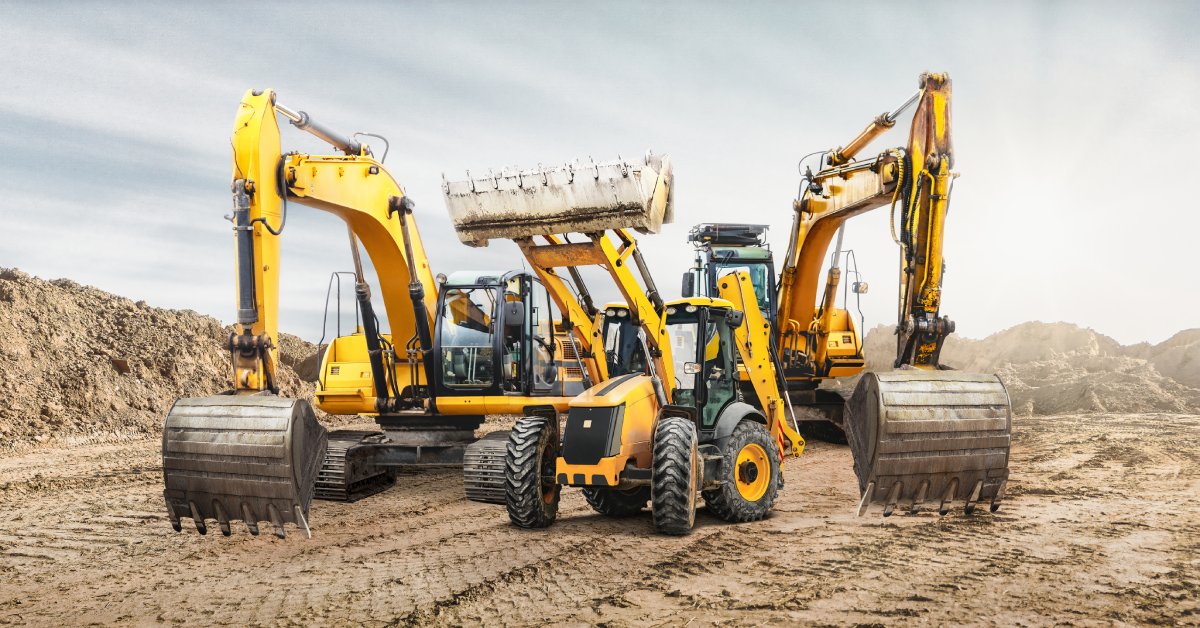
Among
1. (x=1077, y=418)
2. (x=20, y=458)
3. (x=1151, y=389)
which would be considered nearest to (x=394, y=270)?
(x=20, y=458)

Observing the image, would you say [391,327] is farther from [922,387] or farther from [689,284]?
[689,284]

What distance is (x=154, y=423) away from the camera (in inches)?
681

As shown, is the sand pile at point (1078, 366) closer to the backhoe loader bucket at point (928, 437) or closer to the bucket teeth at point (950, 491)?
the backhoe loader bucket at point (928, 437)

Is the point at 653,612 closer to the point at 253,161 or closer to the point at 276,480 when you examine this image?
the point at 276,480

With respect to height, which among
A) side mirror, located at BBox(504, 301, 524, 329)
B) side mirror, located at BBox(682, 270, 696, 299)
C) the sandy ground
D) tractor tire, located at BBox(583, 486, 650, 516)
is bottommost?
the sandy ground

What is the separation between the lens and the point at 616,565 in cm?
616

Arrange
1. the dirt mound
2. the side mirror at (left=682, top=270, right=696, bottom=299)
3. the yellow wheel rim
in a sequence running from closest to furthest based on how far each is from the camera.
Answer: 1. the yellow wheel rim
2. the side mirror at (left=682, top=270, right=696, bottom=299)
3. the dirt mound

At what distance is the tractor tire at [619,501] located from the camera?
26.5ft

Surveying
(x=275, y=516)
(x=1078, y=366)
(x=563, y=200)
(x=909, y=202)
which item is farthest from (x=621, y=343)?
(x=1078, y=366)

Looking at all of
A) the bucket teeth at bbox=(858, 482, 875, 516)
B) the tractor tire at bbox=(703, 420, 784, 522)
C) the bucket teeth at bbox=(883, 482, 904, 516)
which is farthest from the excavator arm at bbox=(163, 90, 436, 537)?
the bucket teeth at bbox=(883, 482, 904, 516)

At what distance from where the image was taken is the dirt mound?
52.4ft

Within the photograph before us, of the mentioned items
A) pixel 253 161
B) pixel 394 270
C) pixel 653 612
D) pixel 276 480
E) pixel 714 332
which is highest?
pixel 253 161

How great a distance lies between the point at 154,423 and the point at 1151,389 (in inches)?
831

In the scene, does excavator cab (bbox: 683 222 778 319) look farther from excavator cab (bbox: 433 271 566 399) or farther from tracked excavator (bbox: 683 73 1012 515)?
excavator cab (bbox: 433 271 566 399)
